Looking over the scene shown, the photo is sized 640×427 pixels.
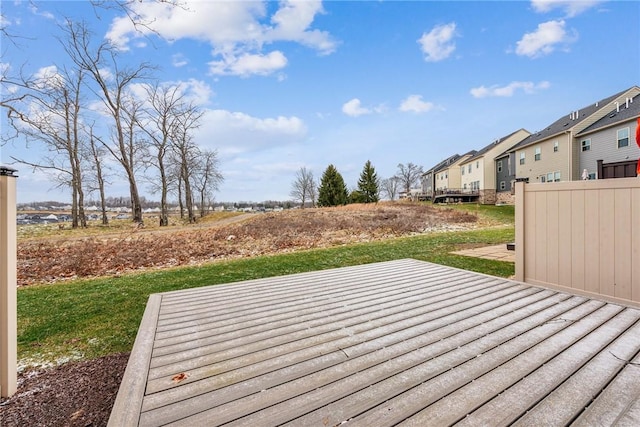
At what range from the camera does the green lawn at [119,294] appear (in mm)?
2764

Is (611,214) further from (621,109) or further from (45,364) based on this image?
(621,109)

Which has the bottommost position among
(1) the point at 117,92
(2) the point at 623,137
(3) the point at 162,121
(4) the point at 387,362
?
(4) the point at 387,362

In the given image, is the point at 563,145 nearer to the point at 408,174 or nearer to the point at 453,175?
the point at 453,175

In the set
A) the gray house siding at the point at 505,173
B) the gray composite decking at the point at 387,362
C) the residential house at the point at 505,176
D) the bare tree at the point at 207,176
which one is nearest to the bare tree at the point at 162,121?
the bare tree at the point at 207,176

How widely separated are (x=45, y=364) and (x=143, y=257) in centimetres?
533

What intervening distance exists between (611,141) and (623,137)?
716mm

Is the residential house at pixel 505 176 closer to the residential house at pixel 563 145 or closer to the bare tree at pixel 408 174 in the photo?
the residential house at pixel 563 145

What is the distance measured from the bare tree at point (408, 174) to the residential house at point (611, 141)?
32.7 metres

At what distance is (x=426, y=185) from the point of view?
46.3 m

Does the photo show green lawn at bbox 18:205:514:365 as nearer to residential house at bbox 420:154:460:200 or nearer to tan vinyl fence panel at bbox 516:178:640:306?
tan vinyl fence panel at bbox 516:178:640:306

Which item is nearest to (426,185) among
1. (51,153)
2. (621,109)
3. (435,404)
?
(621,109)

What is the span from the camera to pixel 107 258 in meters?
7.30

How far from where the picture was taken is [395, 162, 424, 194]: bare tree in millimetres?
50938

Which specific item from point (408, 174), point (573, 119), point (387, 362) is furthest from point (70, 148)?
point (408, 174)
